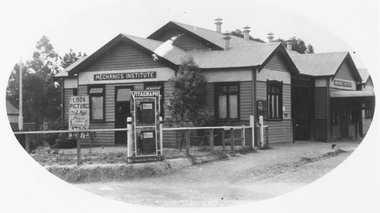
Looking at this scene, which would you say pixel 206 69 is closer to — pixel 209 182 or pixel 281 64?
pixel 281 64

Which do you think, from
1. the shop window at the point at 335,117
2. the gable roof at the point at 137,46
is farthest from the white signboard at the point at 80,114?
the shop window at the point at 335,117

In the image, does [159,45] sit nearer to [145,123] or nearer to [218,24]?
[218,24]

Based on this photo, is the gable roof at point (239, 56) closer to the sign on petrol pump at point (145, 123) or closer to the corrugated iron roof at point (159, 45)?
the corrugated iron roof at point (159, 45)

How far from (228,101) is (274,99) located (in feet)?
7.84

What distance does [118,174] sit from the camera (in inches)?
538

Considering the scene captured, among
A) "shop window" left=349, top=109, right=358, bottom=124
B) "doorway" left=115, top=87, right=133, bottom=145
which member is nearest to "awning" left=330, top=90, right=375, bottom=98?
"shop window" left=349, top=109, right=358, bottom=124

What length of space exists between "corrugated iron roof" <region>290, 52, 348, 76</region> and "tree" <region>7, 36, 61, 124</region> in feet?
52.2

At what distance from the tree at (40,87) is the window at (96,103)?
474 inches

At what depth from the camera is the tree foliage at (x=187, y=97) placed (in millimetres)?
19500

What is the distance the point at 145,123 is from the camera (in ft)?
47.6

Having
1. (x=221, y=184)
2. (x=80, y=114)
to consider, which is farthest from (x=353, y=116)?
(x=221, y=184)

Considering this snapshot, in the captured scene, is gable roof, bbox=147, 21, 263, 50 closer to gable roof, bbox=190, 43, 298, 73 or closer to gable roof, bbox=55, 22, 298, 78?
gable roof, bbox=55, 22, 298, 78

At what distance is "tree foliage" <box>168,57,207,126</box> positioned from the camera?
19.5m

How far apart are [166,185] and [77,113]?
6324 mm
